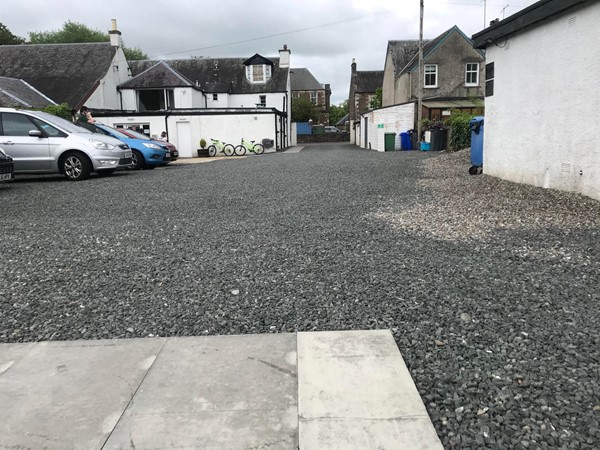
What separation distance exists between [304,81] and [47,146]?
7942 centimetres

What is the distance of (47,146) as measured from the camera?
42.7 ft

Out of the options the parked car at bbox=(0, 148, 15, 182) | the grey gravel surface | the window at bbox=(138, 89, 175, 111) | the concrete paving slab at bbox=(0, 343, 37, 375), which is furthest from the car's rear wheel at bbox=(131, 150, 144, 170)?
the window at bbox=(138, 89, 175, 111)

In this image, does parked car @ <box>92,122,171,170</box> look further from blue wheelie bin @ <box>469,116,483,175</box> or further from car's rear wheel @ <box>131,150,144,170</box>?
blue wheelie bin @ <box>469,116,483,175</box>

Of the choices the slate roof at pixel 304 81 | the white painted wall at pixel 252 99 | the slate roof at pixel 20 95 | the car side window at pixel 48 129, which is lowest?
the car side window at pixel 48 129

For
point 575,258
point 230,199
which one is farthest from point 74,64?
point 575,258

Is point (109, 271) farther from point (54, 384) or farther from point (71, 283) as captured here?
point (54, 384)

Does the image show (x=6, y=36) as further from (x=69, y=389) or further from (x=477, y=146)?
(x=69, y=389)

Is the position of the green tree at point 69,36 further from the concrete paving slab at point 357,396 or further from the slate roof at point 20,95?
the concrete paving slab at point 357,396

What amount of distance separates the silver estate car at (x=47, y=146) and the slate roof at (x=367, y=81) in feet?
204

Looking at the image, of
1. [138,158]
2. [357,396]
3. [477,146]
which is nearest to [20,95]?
[138,158]

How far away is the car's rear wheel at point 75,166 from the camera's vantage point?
13.3 metres

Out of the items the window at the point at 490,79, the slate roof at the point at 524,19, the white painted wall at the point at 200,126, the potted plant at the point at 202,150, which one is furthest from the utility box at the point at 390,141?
the window at the point at 490,79

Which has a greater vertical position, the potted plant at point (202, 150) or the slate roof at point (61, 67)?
the slate roof at point (61, 67)

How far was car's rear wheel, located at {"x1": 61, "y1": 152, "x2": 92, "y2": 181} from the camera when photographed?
43.6 ft
